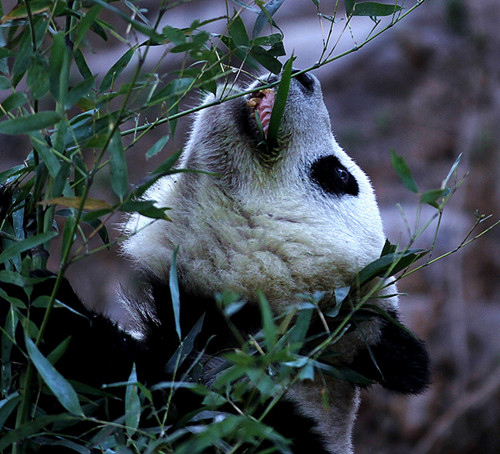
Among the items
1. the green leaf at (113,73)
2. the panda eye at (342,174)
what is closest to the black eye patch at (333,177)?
the panda eye at (342,174)

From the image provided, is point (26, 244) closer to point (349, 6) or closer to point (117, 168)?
point (117, 168)

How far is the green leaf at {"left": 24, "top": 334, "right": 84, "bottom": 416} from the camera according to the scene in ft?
3.92

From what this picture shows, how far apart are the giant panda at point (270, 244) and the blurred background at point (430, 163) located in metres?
3.15

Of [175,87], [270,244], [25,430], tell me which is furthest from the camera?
[270,244]

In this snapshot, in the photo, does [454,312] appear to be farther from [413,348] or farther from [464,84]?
[413,348]

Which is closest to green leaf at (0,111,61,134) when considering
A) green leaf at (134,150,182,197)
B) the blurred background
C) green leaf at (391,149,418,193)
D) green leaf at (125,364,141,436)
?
green leaf at (134,150,182,197)

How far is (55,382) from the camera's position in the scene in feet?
3.98

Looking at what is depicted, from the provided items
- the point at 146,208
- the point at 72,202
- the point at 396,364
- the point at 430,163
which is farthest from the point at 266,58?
the point at 430,163

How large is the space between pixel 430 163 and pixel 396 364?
17.9 feet

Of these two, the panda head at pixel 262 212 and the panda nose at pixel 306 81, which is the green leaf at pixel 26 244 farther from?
the panda nose at pixel 306 81

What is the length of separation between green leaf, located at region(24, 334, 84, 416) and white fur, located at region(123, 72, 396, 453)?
25.0 inches

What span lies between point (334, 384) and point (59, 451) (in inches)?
32.2

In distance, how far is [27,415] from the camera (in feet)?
3.94

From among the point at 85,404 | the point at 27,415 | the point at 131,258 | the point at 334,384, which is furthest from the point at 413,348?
the point at 27,415
